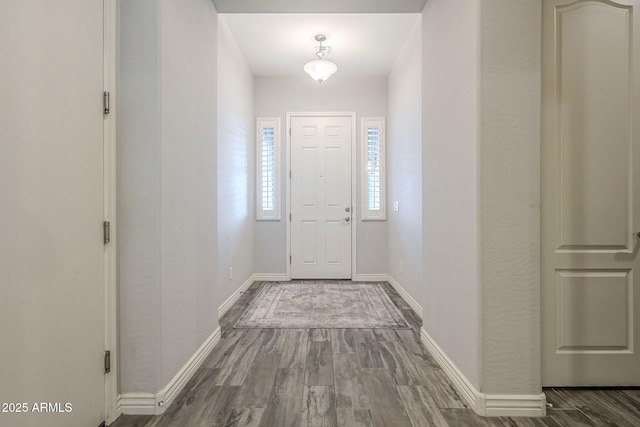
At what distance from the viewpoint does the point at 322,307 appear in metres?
3.46

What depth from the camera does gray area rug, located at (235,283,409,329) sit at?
297cm

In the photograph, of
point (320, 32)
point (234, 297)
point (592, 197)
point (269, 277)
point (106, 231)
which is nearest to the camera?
point (106, 231)

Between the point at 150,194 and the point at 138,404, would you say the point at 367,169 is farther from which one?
the point at 138,404

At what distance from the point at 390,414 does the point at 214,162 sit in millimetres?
2040

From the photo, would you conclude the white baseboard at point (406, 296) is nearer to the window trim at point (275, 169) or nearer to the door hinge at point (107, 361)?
the window trim at point (275, 169)

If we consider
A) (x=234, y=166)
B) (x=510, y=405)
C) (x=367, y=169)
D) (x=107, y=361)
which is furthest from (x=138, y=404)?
(x=367, y=169)

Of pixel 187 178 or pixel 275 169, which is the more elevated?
pixel 275 169

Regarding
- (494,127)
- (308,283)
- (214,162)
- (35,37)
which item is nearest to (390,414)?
(494,127)

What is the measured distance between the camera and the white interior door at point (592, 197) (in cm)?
181

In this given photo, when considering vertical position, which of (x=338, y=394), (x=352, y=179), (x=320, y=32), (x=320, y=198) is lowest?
(x=338, y=394)

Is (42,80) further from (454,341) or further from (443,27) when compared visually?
(454,341)

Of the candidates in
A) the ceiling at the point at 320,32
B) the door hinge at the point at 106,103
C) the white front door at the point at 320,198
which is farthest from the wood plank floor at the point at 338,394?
the ceiling at the point at 320,32

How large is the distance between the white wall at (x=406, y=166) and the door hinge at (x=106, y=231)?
253 cm

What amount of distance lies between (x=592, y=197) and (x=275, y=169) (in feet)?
12.0
